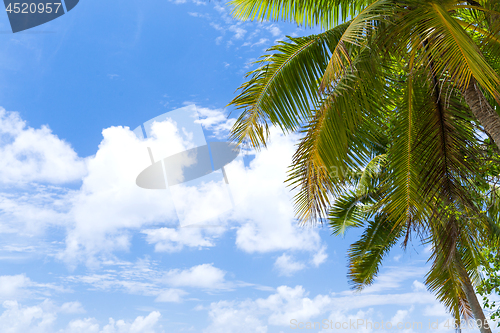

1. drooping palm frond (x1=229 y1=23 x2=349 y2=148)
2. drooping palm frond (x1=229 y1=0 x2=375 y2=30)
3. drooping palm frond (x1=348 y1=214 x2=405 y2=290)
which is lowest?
drooping palm frond (x1=348 y1=214 x2=405 y2=290)

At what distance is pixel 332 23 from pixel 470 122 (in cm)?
304

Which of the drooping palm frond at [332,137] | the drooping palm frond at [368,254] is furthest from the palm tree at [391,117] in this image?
the drooping palm frond at [368,254]

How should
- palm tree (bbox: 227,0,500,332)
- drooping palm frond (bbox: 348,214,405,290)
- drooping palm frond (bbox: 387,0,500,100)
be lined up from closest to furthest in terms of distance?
1. drooping palm frond (bbox: 387,0,500,100)
2. palm tree (bbox: 227,0,500,332)
3. drooping palm frond (bbox: 348,214,405,290)

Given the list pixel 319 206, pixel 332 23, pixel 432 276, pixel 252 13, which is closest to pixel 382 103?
pixel 319 206

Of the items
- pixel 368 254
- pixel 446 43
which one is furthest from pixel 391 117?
pixel 368 254

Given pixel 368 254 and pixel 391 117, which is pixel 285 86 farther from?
pixel 368 254

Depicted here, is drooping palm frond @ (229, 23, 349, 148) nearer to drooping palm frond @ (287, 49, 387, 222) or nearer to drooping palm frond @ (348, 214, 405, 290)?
drooping palm frond @ (287, 49, 387, 222)

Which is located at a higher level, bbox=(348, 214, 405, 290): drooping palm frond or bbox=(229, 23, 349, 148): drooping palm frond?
bbox=(229, 23, 349, 148): drooping palm frond

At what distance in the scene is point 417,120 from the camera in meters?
5.45

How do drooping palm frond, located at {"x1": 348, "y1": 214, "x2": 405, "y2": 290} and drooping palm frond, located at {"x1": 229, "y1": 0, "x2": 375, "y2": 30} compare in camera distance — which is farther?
drooping palm frond, located at {"x1": 348, "y1": 214, "x2": 405, "y2": 290}

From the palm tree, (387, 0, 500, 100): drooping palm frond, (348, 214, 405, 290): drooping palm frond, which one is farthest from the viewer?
(348, 214, 405, 290): drooping palm frond

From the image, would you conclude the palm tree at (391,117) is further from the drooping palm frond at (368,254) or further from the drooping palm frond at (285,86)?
the drooping palm frond at (368,254)

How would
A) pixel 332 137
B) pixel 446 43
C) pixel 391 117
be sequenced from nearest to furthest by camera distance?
1. pixel 446 43
2. pixel 332 137
3. pixel 391 117

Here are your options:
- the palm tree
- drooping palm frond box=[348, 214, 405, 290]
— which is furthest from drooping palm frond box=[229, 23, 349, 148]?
drooping palm frond box=[348, 214, 405, 290]
